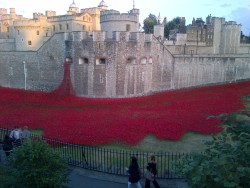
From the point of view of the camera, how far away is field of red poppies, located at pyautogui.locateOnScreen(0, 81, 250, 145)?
16719 millimetres

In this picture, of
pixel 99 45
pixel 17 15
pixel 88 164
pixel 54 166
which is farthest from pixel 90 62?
pixel 17 15

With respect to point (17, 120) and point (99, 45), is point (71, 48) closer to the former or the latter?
point (99, 45)

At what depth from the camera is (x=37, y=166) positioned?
30.1 ft

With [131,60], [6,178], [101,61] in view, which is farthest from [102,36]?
[6,178]

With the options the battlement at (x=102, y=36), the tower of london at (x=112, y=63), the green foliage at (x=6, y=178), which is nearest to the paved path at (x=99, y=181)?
the green foliage at (x=6, y=178)

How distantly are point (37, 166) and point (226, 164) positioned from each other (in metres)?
6.24

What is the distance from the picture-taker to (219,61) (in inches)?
1507

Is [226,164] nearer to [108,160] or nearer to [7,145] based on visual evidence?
[108,160]

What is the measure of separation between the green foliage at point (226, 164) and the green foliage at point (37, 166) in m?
4.73

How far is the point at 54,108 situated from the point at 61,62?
7.05 metres

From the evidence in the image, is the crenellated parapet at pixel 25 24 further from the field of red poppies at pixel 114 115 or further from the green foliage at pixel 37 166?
the green foliage at pixel 37 166

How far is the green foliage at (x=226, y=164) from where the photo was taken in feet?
16.6

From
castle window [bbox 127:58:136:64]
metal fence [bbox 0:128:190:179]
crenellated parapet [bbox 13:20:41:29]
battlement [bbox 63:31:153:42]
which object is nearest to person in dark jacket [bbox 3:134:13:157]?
metal fence [bbox 0:128:190:179]

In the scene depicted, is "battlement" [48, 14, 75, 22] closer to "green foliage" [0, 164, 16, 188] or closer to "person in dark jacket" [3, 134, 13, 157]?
"person in dark jacket" [3, 134, 13, 157]
